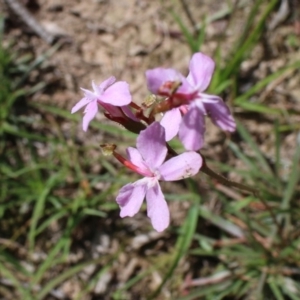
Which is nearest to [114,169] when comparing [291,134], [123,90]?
[291,134]

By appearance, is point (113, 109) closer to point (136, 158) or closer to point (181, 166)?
point (136, 158)

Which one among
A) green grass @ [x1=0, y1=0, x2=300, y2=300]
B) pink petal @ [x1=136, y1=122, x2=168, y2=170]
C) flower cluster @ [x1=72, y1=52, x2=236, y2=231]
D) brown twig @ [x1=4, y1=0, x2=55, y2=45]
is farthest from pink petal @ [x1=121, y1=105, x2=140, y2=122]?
brown twig @ [x1=4, y1=0, x2=55, y2=45]

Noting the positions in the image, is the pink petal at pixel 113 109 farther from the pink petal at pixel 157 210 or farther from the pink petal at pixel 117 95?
the pink petal at pixel 157 210

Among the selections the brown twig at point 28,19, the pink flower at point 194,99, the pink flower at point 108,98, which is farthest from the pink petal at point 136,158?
the brown twig at point 28,19

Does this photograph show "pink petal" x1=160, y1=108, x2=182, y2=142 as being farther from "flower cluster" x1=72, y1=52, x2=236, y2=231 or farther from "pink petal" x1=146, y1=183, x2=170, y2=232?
"pink petal" x1=146, y1=183, x2=170, y2=232

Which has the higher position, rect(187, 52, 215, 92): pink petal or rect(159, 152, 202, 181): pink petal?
rect(187, 52, 215, 92): pink petal

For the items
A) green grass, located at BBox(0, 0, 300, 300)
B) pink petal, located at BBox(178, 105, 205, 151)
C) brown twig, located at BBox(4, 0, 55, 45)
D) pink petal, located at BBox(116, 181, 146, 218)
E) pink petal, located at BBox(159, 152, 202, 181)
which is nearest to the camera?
pink petal, located at BBox(178, 105, 205, 151)
